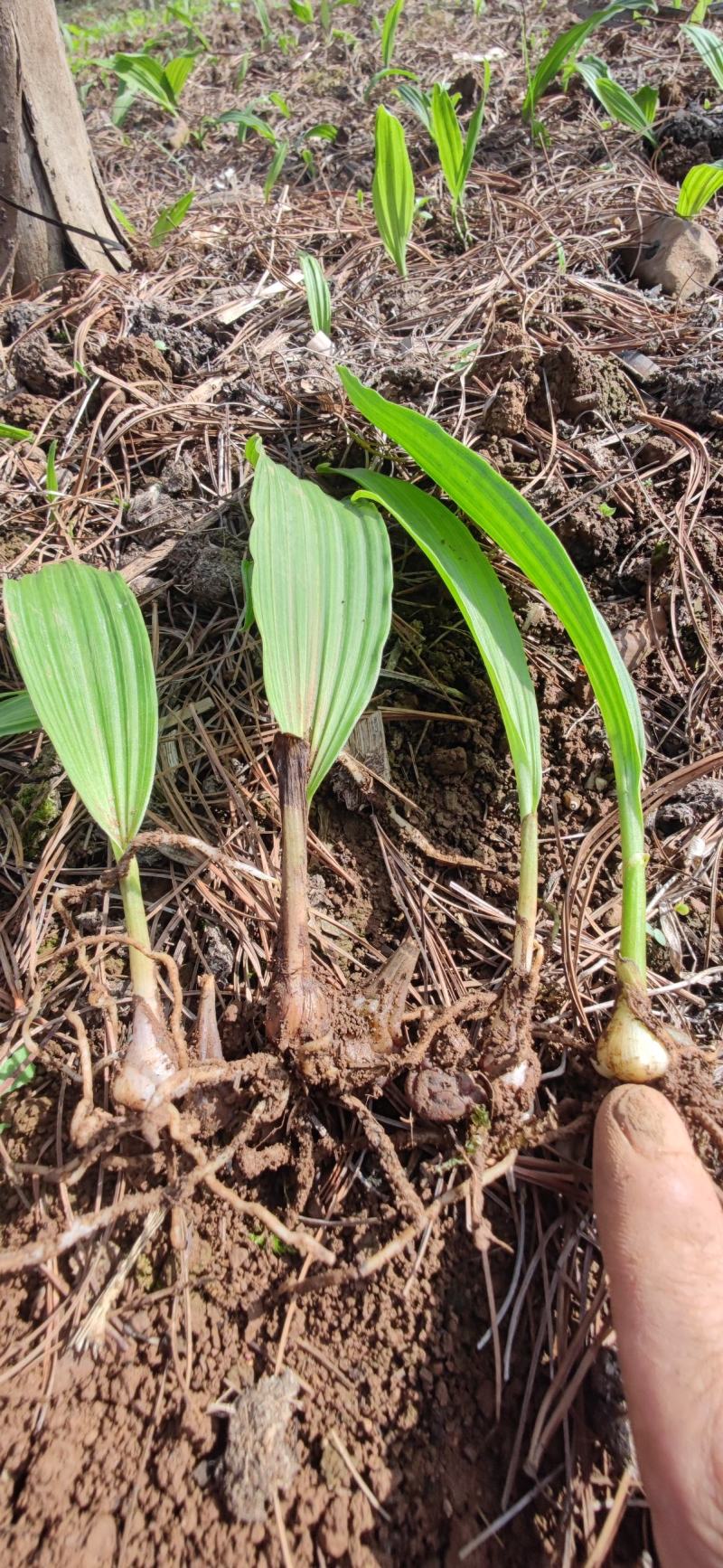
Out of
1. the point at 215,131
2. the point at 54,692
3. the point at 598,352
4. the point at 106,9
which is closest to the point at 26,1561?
the point at 54,692

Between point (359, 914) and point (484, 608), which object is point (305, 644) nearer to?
point (484, 608)

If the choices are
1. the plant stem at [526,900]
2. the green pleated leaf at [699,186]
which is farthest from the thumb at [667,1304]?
the green pleated leaf at [699,186]

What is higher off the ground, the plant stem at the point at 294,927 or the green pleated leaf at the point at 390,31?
the green pleated leaf at the point at 390,31

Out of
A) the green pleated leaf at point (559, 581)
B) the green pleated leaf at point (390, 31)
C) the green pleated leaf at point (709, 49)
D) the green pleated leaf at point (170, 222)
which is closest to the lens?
the green pleated leaf at point (559, 581)

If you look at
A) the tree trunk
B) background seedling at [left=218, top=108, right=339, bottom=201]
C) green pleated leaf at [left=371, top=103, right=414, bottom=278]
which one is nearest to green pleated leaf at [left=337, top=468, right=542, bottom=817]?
green pleated leaf at [left=371, top=103, right=414, bottom=278]

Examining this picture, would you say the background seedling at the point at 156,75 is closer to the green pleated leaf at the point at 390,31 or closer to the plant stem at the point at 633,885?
the green pleated leaf at the point at 390,31

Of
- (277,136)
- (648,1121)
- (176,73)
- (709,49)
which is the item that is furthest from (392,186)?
(648,1121)

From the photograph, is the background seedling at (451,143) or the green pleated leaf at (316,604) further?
the background seedling at (451,143)

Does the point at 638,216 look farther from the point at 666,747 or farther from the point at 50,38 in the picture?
the point at 666,747
